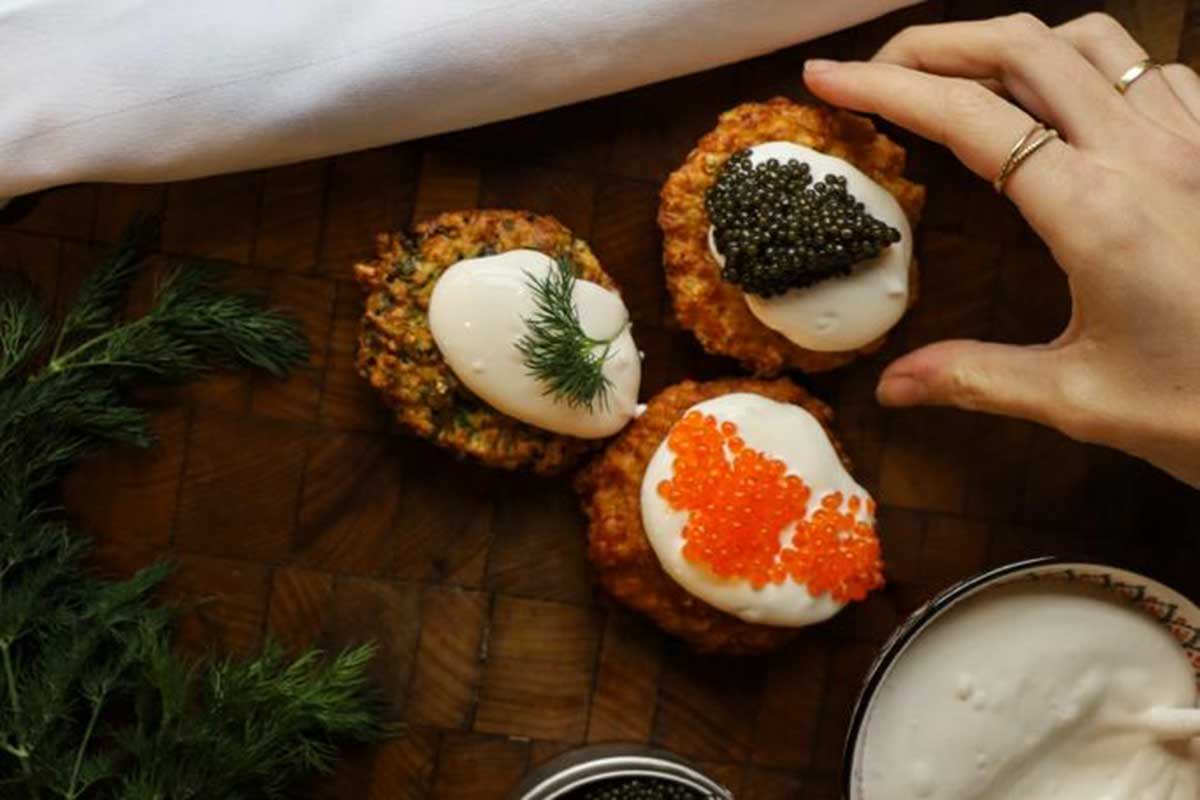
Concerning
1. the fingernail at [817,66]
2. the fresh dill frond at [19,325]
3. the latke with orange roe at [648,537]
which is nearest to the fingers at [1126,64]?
the fingernail at [817,66]

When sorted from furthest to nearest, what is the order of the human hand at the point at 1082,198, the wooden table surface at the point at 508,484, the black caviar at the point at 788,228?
the wooden table surface at the point at 508,484
the black caviar at the point at 788,228
the human hand at the point at 1082,198

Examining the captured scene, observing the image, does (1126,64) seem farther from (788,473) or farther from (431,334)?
(431,334)

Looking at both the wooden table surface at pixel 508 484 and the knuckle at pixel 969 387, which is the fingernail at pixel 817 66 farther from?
the knuckle at pixel 969 387

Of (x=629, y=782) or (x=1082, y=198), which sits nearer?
(x=1082, y=198)

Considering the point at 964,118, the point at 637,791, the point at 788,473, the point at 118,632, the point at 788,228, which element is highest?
the point at 964,118

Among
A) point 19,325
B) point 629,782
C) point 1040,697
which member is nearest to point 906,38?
point 1040,697

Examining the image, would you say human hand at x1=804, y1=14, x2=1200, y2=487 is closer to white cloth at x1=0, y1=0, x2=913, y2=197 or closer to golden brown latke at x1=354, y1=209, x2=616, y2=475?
white cloth at x1=0, y1=0, x2=913, y2=197

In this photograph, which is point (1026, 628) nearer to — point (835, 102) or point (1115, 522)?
point (1115, 522)
